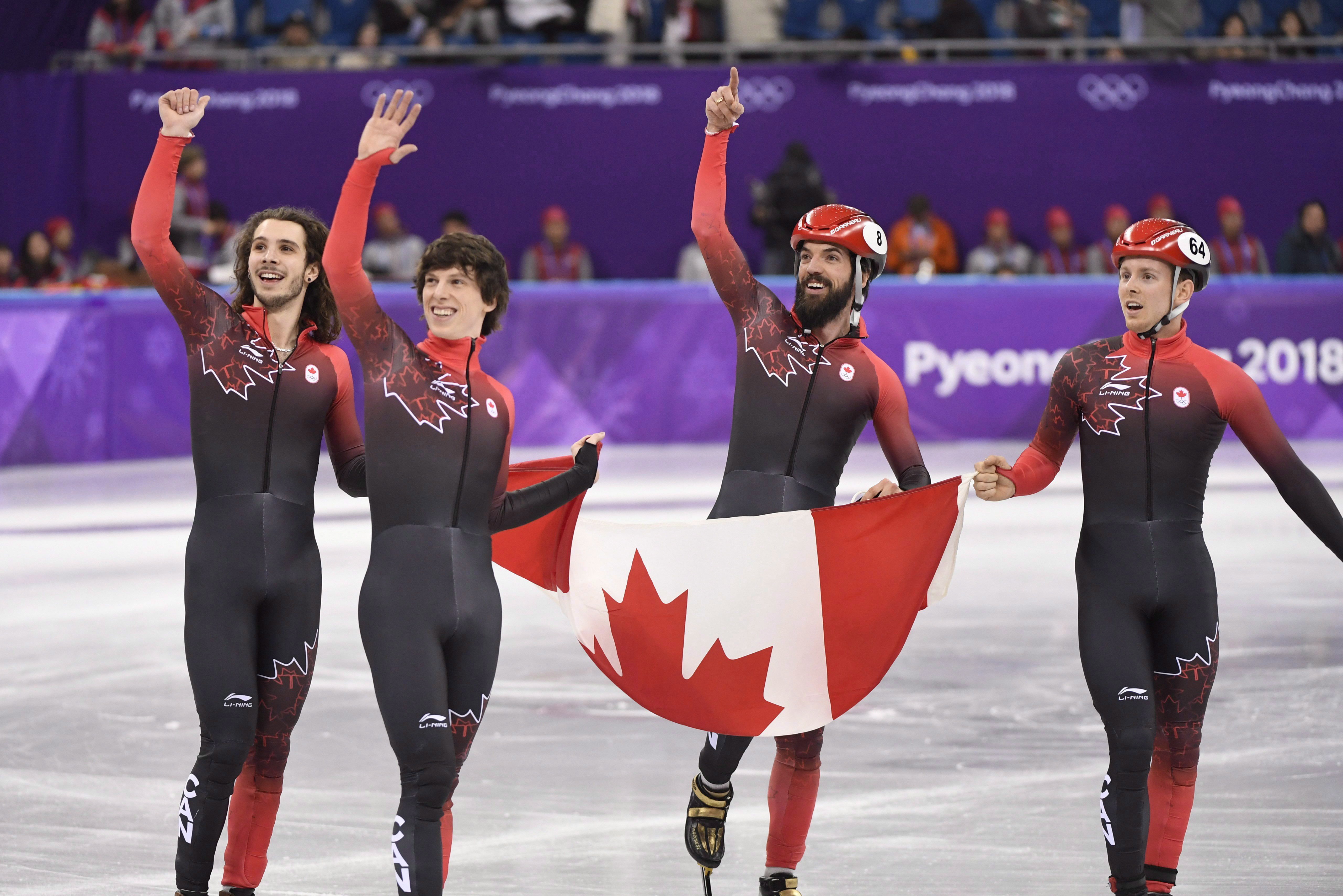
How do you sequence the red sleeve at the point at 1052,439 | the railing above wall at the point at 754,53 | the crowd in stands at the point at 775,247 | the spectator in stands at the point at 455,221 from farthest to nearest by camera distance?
the railing above wall at the point at 754,53 → the spectator in stands at the point at 455,221 → the crowd in stands at the point at 775,247 → the red sleeve at the point at 1052,439

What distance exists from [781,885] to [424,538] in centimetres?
173

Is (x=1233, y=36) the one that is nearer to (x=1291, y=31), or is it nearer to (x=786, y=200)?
(x=1291, y=31)

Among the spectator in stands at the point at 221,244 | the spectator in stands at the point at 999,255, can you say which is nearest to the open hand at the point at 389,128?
the spectator in stands at the point at 221,244

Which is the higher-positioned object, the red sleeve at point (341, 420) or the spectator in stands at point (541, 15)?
the spectator in stands at point (541, 15)

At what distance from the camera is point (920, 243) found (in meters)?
17.2

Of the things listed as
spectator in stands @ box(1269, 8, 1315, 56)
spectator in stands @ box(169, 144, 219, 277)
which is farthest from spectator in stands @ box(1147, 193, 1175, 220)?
spectator in stands @ box(169, 144, 219, 277)

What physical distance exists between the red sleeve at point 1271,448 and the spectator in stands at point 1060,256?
12778 millimetres

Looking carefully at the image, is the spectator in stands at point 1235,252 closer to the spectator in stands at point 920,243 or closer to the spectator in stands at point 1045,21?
the spectator in stands at point 920,243

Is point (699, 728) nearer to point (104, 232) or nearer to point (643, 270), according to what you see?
point (643, 270)

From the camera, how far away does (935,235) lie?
1781 centimetres

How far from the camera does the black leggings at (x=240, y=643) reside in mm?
4543

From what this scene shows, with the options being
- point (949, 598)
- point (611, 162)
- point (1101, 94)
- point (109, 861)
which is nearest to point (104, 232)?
point (611, 162)

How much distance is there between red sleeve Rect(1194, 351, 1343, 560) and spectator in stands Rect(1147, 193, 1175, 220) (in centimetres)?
1190

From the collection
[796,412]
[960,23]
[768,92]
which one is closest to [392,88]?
[768,92]
